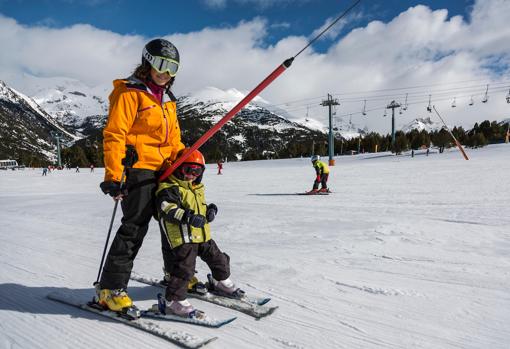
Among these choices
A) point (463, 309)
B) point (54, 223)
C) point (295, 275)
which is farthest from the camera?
point (54, 223)

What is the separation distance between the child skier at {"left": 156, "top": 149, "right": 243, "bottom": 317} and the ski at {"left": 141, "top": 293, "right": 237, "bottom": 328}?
3 centimetres

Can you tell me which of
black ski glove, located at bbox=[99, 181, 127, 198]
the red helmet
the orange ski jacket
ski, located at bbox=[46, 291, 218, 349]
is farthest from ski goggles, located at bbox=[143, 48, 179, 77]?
ski, located at bbox=[46, 291, 218, 349]

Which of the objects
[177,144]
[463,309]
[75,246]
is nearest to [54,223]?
[75,246]

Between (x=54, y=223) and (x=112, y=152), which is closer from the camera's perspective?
(x=112, y=152)

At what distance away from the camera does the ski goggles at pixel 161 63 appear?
2857 millimetres

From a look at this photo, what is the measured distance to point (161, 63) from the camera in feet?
9.41

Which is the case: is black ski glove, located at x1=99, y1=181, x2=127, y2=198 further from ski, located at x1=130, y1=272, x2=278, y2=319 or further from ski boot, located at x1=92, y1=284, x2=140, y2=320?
ski, located at x1=130, y1=272, x2=278, y2=319

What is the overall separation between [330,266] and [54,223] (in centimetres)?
583

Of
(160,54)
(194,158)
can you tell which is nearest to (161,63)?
(160,54)

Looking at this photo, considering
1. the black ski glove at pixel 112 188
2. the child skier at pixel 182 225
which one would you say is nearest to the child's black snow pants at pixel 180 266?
the child skier at pixel 182 225

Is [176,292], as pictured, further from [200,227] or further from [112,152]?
[112,152]

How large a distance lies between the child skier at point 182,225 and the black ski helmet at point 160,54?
706 millimetres

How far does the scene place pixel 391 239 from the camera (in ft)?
17.3

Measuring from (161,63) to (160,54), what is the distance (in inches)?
2.6
